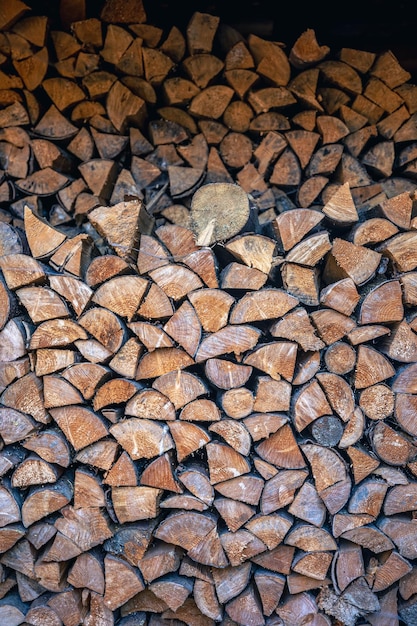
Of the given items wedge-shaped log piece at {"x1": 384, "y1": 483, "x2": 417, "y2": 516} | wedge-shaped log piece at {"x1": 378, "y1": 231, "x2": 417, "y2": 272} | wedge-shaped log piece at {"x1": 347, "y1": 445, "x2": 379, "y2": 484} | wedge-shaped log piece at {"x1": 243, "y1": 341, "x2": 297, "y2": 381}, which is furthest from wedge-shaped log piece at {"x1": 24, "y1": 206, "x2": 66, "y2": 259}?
wedge-shaped log piece at {"x1": 384, "y1": 483, "x2": 417, "y2": 516}

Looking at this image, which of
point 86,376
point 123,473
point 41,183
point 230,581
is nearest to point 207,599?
point 230,581

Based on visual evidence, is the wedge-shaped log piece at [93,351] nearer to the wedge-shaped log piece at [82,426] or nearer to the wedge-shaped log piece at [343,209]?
the wedge-shaped log piece at [82,426]

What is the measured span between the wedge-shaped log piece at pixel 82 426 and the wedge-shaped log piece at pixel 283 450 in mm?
659

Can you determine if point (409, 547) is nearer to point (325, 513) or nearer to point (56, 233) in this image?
point (325, 513)

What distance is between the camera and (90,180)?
2357 millimetres

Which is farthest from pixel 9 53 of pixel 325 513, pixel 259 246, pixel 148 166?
pixel 325 513

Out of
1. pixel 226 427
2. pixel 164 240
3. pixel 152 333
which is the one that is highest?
pixel 164 240

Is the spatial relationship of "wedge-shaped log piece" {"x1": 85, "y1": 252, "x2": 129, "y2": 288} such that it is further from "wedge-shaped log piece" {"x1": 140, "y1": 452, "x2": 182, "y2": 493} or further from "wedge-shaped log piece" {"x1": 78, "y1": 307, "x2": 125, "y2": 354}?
"wedge-shaped log piece" {"x1": 140, "y1": 452, "x2": 182, "y2": 493}

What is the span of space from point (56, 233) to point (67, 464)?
957mm

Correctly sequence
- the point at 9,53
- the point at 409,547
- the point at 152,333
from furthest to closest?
the point at 9,53 → the point at 409,547 → the point at 152,333

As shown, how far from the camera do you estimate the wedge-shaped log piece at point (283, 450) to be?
204 centimetres

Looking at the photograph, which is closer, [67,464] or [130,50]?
[67,464]

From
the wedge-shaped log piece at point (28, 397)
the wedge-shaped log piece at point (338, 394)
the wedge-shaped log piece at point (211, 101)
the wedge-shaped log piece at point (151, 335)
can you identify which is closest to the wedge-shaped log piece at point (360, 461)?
the wedge-shaped log piece at point (338, 394)

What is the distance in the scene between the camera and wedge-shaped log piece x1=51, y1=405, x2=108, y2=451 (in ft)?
6.64
